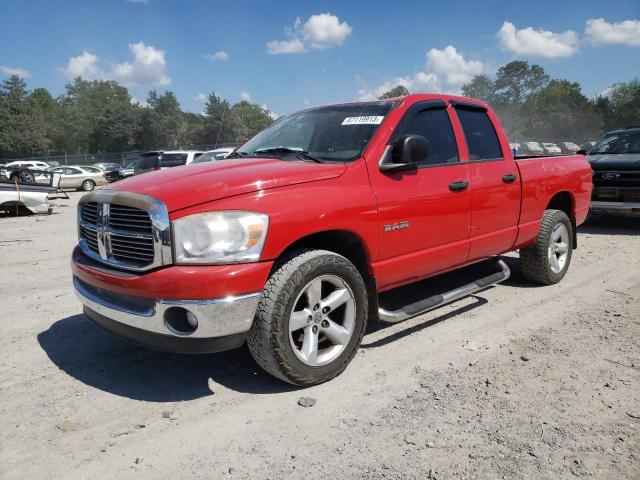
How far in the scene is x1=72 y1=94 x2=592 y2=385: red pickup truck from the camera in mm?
2773

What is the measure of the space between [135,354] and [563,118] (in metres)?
88.7

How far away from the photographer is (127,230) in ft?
9.81

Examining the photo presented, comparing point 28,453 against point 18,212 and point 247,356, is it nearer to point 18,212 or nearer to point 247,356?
point 247,356

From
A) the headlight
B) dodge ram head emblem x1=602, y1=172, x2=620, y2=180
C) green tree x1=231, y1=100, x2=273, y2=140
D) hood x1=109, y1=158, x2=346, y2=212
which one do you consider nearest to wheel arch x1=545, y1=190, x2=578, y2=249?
hood x1=109, y1=158, x2=346, y2=212

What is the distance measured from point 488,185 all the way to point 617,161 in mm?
5915

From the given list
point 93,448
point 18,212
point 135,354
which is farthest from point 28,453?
point 18,212

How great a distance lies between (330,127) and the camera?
13.0 ft

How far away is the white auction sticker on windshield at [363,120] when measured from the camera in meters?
3.75

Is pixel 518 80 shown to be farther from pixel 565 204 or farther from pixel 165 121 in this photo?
pixel 565 204

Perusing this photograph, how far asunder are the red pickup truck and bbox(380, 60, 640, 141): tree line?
183 feet

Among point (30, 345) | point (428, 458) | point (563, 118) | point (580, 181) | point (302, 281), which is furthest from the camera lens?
point (563, 118)

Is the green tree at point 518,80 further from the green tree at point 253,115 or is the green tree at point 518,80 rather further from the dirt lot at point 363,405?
the dirt lot at point 363,405

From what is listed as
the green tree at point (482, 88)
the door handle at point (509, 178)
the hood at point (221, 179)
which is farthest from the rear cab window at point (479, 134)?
the green tree at point (482, 88)

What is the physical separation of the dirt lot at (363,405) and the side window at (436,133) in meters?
1.43
